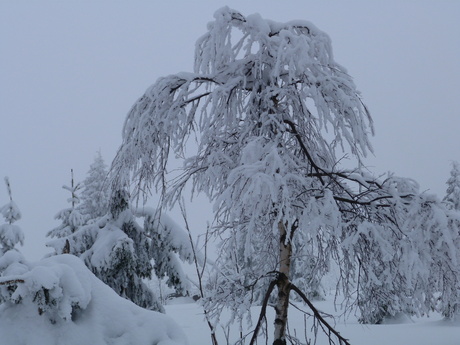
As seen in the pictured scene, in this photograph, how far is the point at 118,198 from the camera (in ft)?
35.8

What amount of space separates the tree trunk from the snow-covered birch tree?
0.01m

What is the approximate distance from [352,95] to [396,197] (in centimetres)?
111

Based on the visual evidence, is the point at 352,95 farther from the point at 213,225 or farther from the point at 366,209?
the point at 213,225

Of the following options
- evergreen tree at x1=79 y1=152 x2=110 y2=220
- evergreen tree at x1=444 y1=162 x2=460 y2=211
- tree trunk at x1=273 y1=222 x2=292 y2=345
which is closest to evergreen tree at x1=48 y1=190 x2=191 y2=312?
tree trunk at x1=273 y1=222 x2=292 y2=345

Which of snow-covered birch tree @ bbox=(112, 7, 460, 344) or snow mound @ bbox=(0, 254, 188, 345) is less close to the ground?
snow-covered birch tree @ bbox=(112, 7, 460, 344)

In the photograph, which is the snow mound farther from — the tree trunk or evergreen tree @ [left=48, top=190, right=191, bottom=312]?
evergreen tree @ [left=48, top=190, right=191, bottom=312]

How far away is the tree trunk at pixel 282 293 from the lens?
186 inches

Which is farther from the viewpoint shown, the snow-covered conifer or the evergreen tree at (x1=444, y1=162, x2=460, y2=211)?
the evergreen tree at (x1=444, y1=162, x2=460, y2=211)

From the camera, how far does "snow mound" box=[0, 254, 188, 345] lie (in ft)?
15.0

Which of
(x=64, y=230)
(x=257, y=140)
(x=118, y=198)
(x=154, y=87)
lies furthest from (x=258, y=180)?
(x=64, y=230)

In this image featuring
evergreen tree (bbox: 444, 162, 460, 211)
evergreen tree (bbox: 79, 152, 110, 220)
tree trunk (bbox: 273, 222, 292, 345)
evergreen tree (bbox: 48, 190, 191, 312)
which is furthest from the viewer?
evergreen tree (bbox: 79, 152, 110, 220)

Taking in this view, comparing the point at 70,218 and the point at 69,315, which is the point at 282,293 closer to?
the point at 69,315

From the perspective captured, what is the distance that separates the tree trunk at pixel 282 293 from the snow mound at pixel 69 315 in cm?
105

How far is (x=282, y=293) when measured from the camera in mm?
4812
